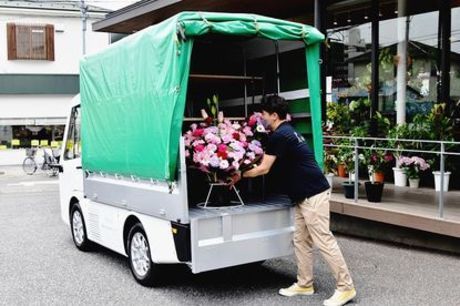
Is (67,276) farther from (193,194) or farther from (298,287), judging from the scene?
(298,287)

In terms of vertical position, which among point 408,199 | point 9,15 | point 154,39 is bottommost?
point 408,199

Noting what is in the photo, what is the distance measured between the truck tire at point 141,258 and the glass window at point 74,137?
2199 mm

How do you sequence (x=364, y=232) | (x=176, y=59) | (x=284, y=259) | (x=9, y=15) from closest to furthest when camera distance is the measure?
(x=176, y=59) → (x=284, y=259) → (x=364, y=232) → (x=9, y=15)

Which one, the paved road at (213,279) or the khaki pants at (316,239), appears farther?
the paved road at (213,279)

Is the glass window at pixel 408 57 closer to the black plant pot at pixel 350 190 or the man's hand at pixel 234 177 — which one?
the black plant pot at pixel 350 190

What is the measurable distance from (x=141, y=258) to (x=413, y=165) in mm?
5235

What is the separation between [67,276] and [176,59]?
9.73 ft

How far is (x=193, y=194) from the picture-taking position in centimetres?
618

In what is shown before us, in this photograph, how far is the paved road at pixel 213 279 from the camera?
5.34 m

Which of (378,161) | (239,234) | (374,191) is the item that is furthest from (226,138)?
(378,161)

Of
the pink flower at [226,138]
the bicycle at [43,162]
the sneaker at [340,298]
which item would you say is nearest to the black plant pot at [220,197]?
the pink flower at [226,138]

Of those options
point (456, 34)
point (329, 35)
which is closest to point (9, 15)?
point (329, 35)

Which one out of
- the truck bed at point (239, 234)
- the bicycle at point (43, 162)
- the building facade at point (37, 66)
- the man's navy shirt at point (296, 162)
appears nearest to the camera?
the truck bed at point (239, 234)

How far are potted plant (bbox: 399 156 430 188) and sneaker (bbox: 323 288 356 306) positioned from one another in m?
4.40
